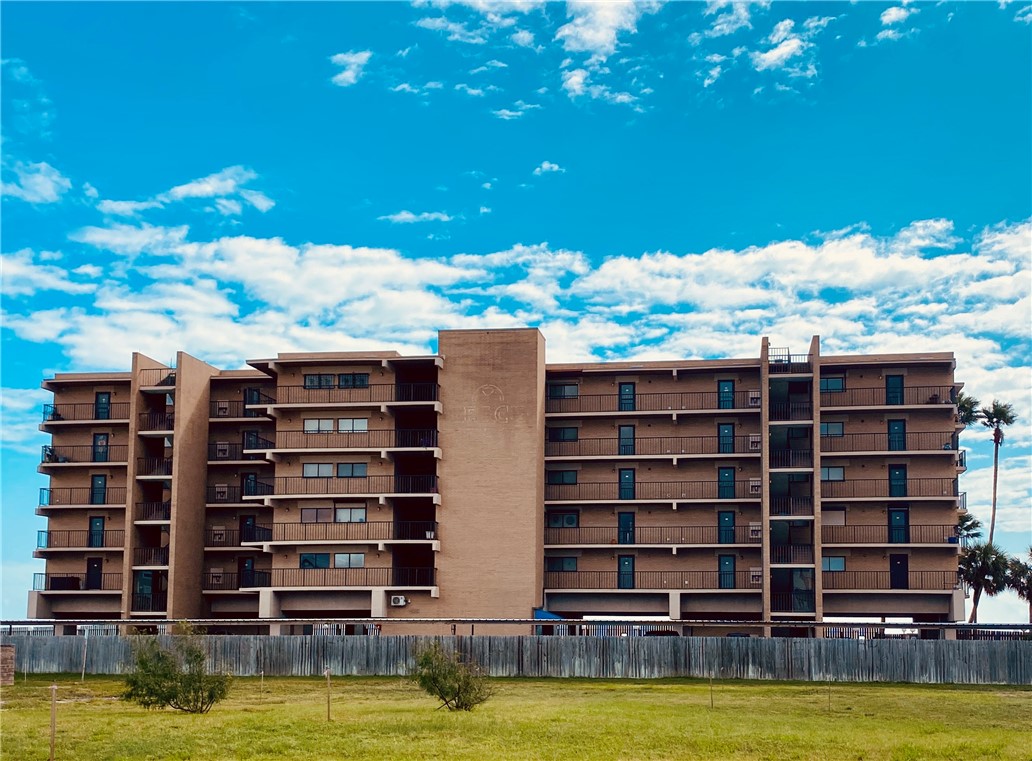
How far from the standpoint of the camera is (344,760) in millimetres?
30312

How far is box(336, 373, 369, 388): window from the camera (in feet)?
233

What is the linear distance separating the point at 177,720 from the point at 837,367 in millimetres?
44883

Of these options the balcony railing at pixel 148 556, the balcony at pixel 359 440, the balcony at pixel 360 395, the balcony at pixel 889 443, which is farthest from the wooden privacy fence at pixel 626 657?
the balcony at pixel 889 443

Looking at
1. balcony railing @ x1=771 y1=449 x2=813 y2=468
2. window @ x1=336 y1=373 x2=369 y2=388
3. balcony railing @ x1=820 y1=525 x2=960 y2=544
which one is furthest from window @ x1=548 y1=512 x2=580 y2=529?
balcony railing @ x1=820 y1=525 x2=960 y2=544

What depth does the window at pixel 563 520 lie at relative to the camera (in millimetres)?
70875

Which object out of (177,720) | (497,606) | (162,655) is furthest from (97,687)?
(497,606)

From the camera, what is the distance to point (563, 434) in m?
72.1

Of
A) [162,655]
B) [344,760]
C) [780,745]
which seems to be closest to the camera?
[344,760]

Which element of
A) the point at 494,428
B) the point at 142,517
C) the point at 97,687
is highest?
the point at 494,428

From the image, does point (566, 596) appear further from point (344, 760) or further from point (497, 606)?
point (344, 760)

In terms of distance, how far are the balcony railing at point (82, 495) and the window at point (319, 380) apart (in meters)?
13.6

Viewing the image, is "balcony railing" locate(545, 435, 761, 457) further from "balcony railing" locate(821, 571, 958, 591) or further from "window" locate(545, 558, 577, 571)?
"balcony railing" locate(821, 571, 958, 591)

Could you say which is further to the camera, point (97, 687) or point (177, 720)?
point (97, 687)

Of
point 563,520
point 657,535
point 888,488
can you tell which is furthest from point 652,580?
point 888,488
